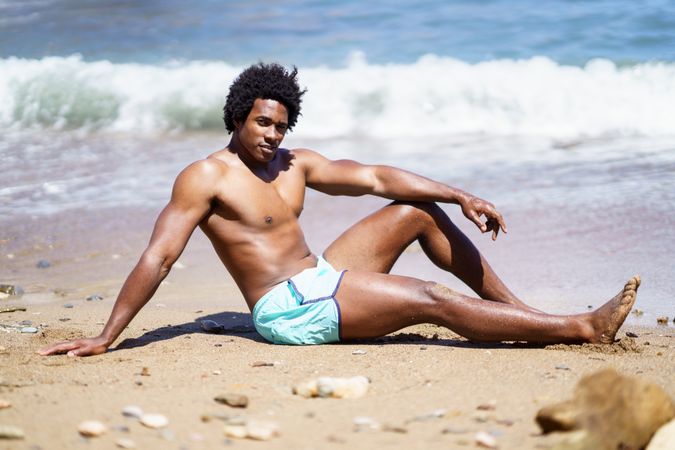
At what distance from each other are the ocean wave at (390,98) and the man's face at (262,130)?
22.6ft

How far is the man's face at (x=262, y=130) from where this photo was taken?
5004 mm

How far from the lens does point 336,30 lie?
1706 cm

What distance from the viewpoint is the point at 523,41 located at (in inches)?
597

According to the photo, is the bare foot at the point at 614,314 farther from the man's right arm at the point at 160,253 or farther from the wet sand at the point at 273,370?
the man's right arm at the point at 160,253

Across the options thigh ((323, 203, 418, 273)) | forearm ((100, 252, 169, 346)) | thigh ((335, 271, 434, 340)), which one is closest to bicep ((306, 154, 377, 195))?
thigh ((323, 203, 418, 273))

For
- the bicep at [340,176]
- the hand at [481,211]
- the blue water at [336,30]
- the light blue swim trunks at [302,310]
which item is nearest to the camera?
the light blue swim trunks at [302,310]

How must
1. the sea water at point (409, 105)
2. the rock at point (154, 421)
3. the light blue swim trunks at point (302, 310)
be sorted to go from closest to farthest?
the rock at point (154, 421) < the light blue swim trunks at point (302, 310) < the sea water at point (409, 105)

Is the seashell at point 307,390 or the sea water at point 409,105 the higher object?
the sea water at point 409,105

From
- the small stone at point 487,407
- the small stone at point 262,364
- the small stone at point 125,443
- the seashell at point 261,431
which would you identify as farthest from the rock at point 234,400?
the small stone at point 487,407

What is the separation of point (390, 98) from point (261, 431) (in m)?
10.6

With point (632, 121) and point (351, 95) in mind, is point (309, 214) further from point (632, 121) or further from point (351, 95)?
point (351, 95)

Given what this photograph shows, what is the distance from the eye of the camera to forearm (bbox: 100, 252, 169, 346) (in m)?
4.64

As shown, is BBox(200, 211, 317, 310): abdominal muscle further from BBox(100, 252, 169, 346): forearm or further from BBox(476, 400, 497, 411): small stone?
BBox(476, 400, 497, 411): small stone

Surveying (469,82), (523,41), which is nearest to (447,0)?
(523,41)
